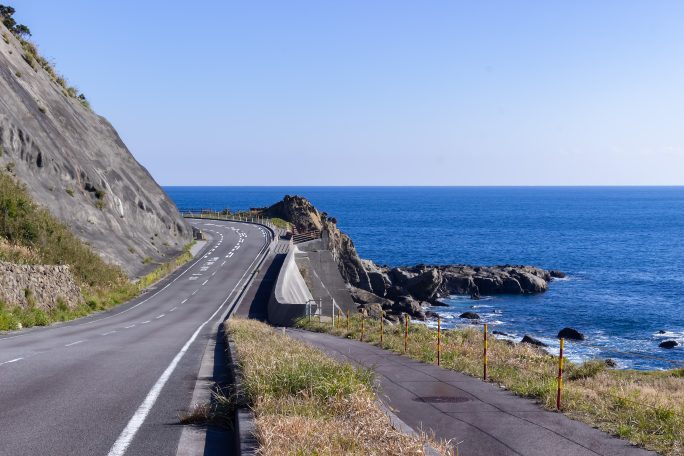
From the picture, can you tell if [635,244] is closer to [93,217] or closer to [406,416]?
[93,217]

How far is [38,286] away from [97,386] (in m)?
20.9

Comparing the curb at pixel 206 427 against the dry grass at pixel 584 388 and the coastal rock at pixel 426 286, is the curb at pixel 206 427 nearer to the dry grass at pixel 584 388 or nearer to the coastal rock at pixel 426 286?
the dry grass at pixel 584 388

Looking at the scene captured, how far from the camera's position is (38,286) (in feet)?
98.0

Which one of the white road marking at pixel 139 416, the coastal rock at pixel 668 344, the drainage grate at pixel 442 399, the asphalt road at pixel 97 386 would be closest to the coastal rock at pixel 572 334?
the coastal rock at pixel 668 344

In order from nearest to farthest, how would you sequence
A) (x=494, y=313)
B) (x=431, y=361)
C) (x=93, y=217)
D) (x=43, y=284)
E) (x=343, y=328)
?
1. (x=431, y=361)
2. (x=343, y=328)
3. (x=43, y=284)
4. (x=93, y=217)
5. (x=494, y=313)

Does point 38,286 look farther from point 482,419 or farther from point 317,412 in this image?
point 317,412

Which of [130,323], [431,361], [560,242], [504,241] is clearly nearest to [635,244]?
[560,242]

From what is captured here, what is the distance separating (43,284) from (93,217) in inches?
656

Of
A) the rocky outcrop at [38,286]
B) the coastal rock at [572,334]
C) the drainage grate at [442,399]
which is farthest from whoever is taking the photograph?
the coastal rock at [572,334]

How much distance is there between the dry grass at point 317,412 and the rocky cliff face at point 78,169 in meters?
35.4

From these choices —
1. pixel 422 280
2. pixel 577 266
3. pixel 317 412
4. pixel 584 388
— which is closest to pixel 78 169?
pixel 422 280

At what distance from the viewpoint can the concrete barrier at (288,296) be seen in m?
30.5

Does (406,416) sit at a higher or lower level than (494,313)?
higher

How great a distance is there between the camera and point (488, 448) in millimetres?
8391
